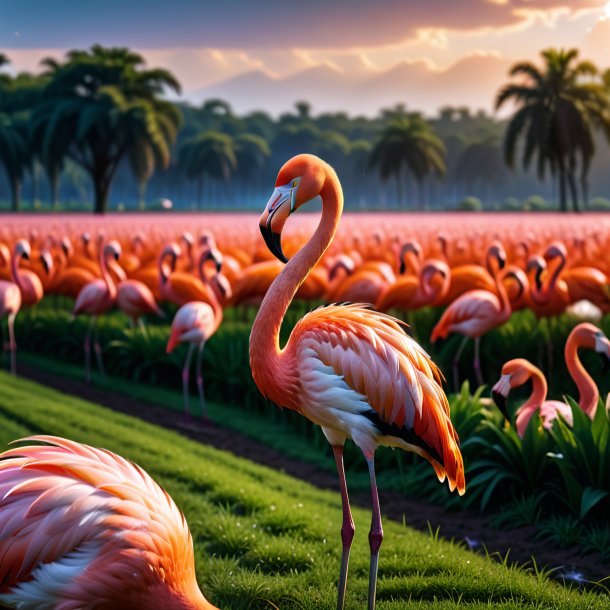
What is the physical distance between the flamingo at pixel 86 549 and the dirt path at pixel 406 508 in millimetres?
2311

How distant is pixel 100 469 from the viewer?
8.23 feet

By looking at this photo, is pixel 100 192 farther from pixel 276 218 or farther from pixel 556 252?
pixel 276 218

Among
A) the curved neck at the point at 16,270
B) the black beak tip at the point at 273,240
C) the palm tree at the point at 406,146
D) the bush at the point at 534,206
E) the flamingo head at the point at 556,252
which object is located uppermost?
the palm tree at the point at 406,146

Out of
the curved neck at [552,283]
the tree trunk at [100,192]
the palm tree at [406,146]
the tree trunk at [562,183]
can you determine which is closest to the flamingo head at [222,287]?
the curved neck at [552,283]

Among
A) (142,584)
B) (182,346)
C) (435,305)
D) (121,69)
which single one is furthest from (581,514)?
(121,69)

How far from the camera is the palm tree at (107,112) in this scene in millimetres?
22688

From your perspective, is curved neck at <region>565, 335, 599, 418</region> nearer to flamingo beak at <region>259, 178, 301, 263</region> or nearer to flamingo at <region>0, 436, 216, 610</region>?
flamingo beak at <region>259, 178, 301, 263</region>

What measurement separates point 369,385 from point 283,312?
0.38 metres

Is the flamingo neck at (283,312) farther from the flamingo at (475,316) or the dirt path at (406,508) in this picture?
the flamingo at (475,316)

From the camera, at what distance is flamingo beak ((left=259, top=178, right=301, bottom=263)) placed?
2434 mm

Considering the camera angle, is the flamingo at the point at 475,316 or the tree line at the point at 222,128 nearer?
the flamingo at the point at 475,316

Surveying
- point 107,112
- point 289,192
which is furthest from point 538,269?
point 107,112

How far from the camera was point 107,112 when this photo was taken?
22969 millimetres

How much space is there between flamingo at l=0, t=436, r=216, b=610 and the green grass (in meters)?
1.06
